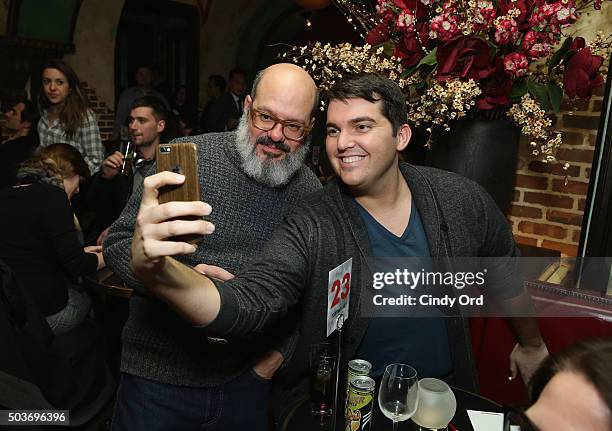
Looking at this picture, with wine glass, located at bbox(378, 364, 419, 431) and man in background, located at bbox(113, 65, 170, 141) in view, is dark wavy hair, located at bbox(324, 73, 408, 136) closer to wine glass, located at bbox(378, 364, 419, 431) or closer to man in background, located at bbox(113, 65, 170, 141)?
wine glass, located at bbox(378, 364, 419, 431)

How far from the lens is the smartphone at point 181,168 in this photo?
37.3 inches

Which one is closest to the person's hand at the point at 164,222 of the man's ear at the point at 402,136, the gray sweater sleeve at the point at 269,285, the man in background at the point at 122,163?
the gray sweater sleeve at the point at 269,285

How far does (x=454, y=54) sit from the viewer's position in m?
1.79

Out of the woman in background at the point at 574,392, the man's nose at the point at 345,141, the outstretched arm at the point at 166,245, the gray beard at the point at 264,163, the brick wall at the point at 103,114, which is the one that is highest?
the brick wall at the point at 103,114

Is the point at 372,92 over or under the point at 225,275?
over

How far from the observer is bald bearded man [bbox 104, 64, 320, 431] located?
157 centimetres

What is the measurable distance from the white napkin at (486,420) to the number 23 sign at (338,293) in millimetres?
468

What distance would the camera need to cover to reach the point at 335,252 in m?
1.58

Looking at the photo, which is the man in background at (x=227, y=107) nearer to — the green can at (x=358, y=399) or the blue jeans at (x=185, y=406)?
the blue jeans at (x=185, y=406)

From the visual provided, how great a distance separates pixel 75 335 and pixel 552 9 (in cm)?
239

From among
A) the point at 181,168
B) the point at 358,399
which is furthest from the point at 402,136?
the point at 181,168

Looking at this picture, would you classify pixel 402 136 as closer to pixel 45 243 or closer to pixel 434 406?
pixel 434 406

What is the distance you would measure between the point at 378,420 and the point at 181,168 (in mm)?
966

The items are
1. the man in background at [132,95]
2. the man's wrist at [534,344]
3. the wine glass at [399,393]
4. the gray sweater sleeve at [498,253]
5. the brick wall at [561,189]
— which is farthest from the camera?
the man in background at [132,95]
